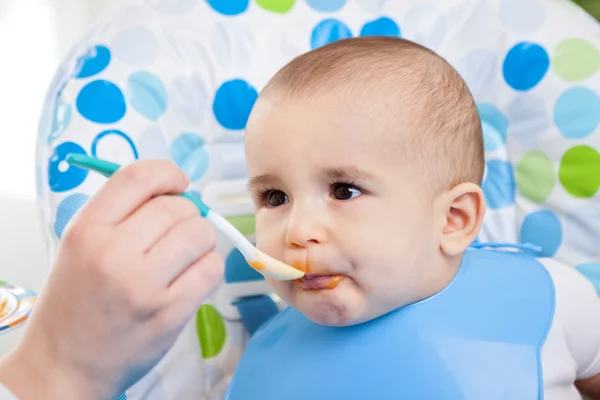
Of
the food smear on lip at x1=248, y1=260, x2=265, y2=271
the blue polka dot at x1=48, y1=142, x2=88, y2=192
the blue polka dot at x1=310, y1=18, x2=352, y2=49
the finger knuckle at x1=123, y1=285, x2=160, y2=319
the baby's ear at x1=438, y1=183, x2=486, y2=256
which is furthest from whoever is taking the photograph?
the blue polka dot at x1=310, y1=18, x2=352, y2=49

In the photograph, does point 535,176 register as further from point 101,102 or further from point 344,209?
point 101,102

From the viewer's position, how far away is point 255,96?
0.96 metres

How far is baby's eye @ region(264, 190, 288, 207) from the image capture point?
712 mm

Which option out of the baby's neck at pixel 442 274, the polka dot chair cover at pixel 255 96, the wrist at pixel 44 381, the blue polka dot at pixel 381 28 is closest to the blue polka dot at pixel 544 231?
the polka dot chair cover at pixel 255 96

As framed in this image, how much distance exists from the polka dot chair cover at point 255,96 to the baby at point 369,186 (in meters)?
0.19

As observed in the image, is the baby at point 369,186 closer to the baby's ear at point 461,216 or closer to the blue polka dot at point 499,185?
the baby's ear at point 461,216

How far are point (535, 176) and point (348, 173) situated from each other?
411 mm

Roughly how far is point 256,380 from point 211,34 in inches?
20.0

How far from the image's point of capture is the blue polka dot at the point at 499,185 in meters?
0.97

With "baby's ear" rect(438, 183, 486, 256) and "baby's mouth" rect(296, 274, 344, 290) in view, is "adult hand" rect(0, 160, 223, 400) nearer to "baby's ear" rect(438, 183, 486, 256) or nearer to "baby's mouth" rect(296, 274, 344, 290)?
"baby's mouth" rect(296, 274, 344, 290)

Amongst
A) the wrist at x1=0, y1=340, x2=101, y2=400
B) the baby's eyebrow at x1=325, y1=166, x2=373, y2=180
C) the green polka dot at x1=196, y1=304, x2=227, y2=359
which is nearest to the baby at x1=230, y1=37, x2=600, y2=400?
the baby's eyebrow at x1=325, y1=166, x2=373, y2=180

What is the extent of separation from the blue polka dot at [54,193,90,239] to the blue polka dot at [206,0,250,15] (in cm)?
37

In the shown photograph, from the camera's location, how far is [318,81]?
2.27ft

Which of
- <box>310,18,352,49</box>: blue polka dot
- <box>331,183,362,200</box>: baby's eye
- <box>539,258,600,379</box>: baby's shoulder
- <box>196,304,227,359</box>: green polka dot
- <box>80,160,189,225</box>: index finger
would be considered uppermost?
<box>310,18,352,49</box>: blue polka dot
